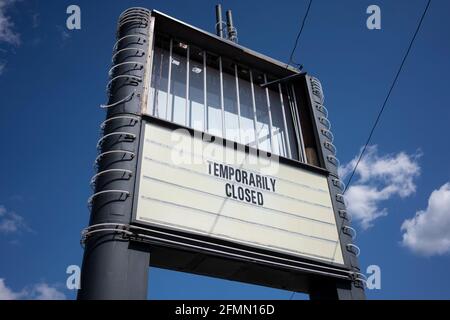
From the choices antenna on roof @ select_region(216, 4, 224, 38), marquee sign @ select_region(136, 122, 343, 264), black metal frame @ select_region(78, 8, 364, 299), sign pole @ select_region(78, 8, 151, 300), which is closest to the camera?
sign pole @ select_region(78, 8, 151, 300)

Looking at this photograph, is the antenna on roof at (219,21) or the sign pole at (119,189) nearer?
the sign pole at (119,189)

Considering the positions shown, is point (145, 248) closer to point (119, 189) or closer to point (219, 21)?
point (119, 189)

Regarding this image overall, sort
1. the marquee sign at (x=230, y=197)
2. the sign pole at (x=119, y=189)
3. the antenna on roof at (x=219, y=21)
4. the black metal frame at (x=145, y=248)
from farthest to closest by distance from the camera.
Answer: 1. the antenna on roof at (x=219, y=21)
2. the marquee sign at (x=230, y=197)
3. the black metal frame at (x=145, y=248)
4. the sign pole at (x=119, y=189)

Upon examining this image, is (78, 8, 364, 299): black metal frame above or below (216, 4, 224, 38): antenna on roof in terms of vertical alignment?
below

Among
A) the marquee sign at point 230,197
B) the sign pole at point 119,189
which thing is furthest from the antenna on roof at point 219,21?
the marquee sign at point 230,197

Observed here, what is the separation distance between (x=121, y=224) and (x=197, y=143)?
2.17 meters

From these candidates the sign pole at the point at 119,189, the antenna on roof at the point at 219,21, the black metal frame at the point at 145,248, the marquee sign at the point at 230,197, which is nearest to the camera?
the sign pole at the point at 119,189

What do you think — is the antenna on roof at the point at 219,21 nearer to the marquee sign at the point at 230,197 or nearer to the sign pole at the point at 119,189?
the sign pole at the point at 119,189

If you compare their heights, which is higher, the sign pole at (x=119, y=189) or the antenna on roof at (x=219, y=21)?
the antenna on roof at (x=219, y=21)

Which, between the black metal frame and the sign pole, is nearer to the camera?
the sign pole

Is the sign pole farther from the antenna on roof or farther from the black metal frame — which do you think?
the antenna on roof

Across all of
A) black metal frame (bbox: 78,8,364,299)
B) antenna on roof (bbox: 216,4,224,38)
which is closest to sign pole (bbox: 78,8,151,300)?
black metal frame (bbox: 78,8,364,299)
